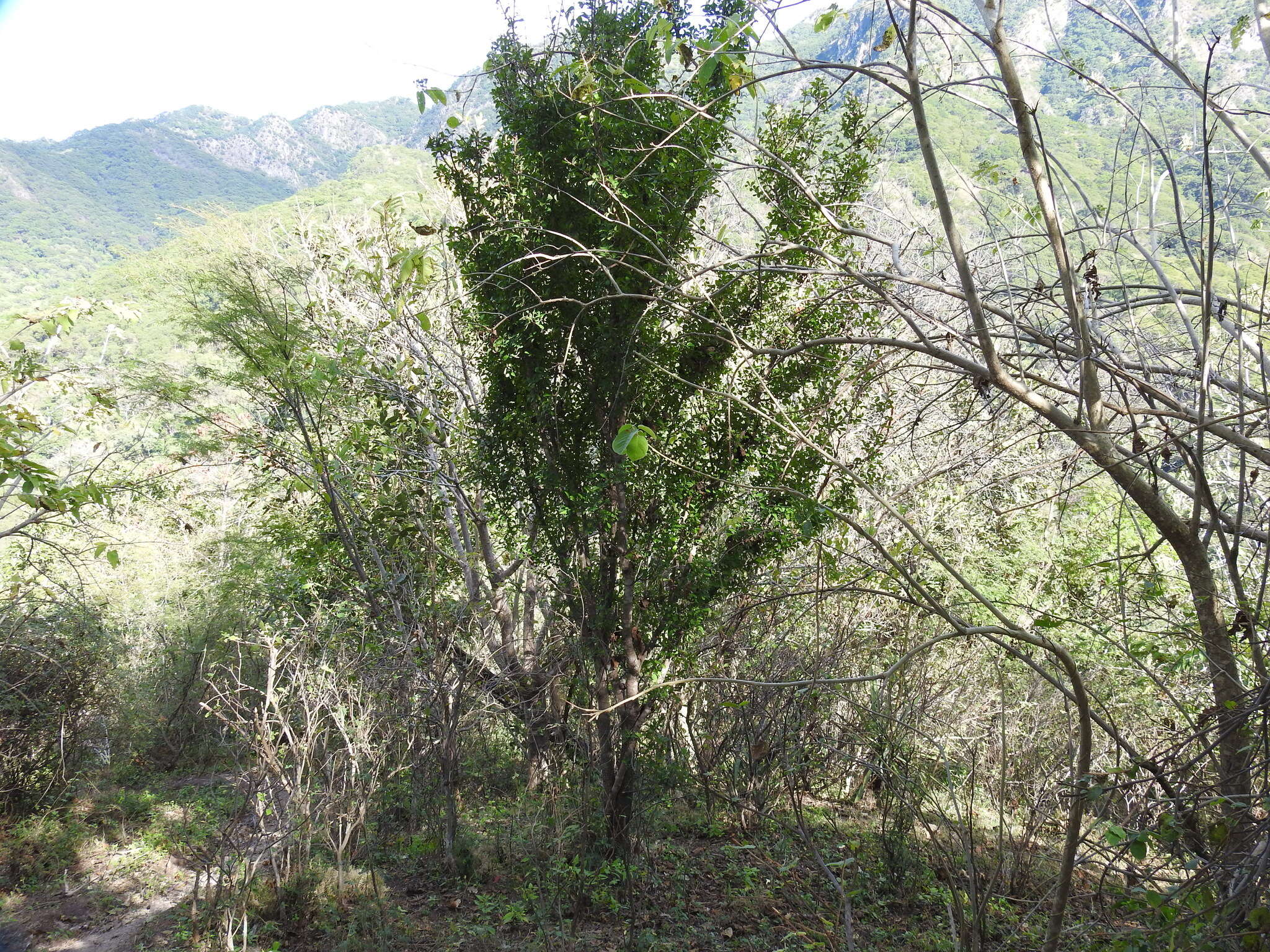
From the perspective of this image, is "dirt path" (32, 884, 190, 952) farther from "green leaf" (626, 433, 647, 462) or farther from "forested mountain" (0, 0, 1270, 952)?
"green leaf" (626, 433, 647, 462)

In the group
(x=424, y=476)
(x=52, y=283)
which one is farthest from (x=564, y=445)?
(x=52, y=283)

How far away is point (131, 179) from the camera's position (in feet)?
60.4

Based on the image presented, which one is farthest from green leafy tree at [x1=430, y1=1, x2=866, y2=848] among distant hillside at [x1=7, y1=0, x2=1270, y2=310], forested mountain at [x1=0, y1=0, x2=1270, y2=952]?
distant hillside at [x1=7, y1=0, x2=1270, y2=310]

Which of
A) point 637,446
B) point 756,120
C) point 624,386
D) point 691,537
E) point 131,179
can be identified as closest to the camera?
point 637,446

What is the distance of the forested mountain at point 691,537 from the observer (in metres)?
2.39

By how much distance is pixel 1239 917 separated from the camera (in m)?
1.69

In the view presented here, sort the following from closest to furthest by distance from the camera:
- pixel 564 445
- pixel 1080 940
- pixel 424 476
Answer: pixel 1080 940
pixel 564 445
pixel 424 476

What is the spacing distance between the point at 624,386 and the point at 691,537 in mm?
1187

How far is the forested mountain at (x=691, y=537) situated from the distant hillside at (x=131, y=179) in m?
1.42

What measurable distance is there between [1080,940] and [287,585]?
22.5 feet

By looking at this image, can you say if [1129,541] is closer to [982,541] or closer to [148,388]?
[982,541]

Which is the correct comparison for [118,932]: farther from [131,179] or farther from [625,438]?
[131,179]

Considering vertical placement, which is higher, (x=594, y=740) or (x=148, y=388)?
(x=148, y=388)

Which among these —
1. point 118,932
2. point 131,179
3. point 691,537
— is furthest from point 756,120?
point 131,179
